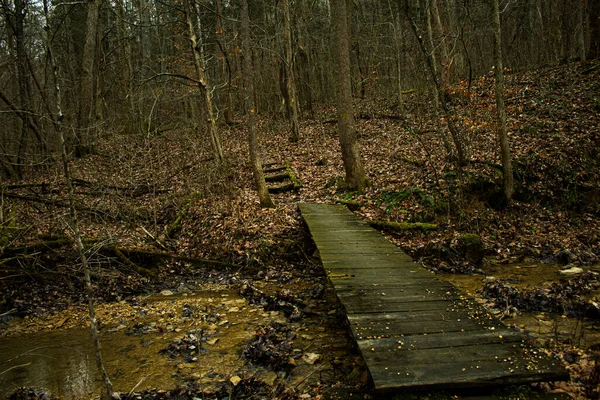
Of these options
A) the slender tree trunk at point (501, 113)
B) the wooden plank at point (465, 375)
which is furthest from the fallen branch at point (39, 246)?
the slender tree trunk at point (501, 113)

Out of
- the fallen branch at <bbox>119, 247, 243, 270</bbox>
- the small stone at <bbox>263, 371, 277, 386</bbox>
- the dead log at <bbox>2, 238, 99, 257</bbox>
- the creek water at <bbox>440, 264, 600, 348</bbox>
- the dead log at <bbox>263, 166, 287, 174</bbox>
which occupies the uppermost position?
the dead log at <bbox>263, 166, 287, 174</bbox>

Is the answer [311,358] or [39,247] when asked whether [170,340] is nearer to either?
[311,358]

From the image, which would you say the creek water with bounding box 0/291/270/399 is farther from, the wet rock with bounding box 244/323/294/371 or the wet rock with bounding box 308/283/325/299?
the wet rock with bounding box 308/283/325/299

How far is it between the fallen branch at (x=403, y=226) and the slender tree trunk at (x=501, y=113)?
2.38 metres

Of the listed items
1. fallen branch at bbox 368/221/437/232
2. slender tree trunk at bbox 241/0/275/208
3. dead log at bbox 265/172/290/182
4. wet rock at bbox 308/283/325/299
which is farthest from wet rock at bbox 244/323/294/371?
dead log at bbox 265/172/290/182

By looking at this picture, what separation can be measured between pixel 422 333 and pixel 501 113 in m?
7.43

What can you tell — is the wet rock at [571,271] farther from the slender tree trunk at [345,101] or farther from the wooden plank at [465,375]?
the slender tree trunk at [345,101]

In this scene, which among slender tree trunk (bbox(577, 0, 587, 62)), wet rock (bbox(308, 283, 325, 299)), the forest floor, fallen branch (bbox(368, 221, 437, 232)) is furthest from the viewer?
slender tree trunk (bbox(577, 0, 587, 62))

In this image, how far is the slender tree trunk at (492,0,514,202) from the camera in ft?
29.7

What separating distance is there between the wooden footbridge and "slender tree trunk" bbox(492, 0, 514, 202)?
4.77 meters

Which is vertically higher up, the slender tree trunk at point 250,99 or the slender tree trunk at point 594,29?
the slender tree trunk at point 594,29

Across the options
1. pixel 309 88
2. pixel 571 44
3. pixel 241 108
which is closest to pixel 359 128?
pixel 309 88

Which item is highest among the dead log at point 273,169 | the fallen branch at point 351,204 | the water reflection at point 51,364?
the dead log at point 273,169

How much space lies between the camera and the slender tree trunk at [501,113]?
357 inches
